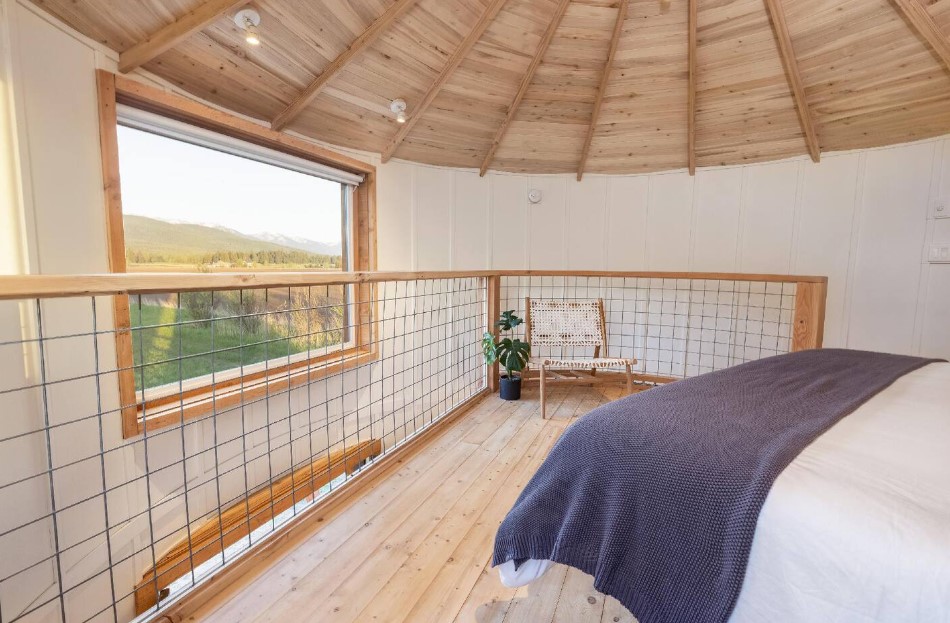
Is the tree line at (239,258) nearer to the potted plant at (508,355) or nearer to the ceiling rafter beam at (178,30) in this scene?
the ceiling rafter beam at (178,30)

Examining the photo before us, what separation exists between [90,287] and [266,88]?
1975mm

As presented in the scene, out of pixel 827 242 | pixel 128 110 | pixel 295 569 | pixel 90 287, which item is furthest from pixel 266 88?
pixel 827 242

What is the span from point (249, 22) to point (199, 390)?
6.06 feet

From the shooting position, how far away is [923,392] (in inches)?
50.4

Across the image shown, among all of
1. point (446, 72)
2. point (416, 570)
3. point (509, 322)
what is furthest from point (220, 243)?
point (416, 570)

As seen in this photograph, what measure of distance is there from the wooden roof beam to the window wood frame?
9.74ft

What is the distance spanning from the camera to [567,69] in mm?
2969

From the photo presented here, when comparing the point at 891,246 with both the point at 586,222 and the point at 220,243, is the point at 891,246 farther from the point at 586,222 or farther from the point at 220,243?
the point at 220,243

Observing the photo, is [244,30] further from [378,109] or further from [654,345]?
[654,345]

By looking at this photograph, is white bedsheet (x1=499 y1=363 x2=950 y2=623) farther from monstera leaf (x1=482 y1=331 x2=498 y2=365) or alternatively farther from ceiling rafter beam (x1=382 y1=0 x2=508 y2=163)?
ceiling rafter beam (x1=382 y1=0 x2=508 y2=163)

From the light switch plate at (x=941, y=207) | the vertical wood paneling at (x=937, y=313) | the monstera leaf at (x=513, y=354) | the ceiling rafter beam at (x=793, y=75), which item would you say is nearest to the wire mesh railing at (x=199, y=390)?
the monstera leaf at (x=513, y=354)

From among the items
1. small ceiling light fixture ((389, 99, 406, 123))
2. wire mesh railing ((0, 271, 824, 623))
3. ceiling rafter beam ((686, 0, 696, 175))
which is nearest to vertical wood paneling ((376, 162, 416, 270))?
wire mesh railing ((0, 271, 824, 623))

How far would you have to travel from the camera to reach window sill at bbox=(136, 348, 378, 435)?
2138 mm

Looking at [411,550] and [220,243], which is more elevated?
[220,243]
